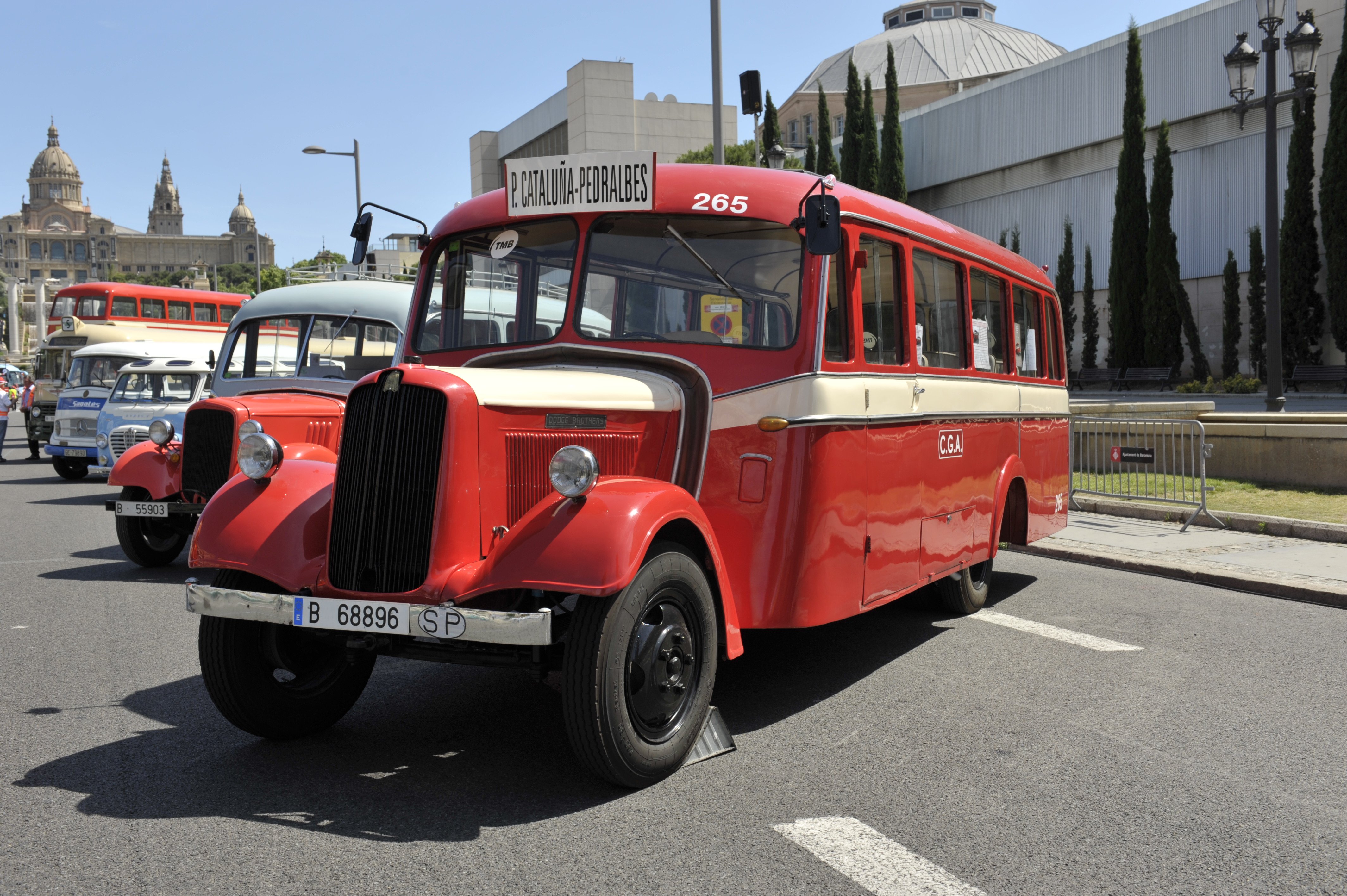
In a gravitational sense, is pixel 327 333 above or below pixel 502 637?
above

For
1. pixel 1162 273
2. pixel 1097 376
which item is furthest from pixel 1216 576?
pixel 1097 376

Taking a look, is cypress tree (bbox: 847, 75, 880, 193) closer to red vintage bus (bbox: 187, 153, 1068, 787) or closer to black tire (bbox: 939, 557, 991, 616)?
black tire (bbox: 939, 557, 991, 616)

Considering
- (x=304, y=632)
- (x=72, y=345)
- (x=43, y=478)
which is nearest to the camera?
(x=304, y=632)

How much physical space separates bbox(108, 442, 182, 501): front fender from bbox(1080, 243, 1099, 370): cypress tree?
1326 inches

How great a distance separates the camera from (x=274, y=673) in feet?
17.1

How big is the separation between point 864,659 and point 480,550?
117 inches

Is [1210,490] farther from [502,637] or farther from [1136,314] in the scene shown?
[1136,314]

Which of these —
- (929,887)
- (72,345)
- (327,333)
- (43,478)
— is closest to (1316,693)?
(929,887)

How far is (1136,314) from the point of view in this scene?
35.5 m

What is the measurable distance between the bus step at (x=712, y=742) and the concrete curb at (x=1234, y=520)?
26.7 ft

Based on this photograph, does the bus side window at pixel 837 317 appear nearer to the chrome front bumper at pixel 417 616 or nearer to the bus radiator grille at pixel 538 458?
the bus radiator grille at pixel 538 458

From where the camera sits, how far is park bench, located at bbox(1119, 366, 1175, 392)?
34.2 m

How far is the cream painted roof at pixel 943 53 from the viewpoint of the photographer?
8325 centimetres

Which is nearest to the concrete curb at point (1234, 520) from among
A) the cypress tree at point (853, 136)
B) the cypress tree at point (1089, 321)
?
the cypress tree at point (1089, 321)
